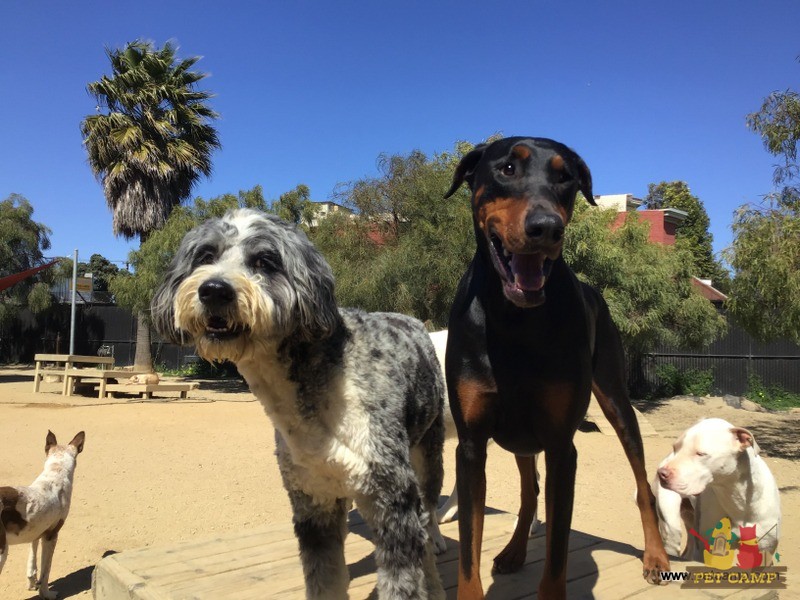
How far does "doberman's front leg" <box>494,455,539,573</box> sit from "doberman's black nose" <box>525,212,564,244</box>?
176 cm

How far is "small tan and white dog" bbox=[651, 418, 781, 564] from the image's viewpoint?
363 cm

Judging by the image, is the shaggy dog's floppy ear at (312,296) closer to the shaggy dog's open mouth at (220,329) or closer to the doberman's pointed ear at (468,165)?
the shaggy dog's open mouth at (220,329)

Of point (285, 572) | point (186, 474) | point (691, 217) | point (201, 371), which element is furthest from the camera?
point (691, 217)

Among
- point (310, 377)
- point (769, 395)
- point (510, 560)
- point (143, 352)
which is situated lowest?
point (510, 560)

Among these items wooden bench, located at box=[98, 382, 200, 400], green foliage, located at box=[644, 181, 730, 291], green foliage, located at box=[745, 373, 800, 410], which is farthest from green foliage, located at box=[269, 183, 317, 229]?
green foliage, located at box=[644, 181, 730, 291]

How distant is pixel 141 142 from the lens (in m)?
21.1

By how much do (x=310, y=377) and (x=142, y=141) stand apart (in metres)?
20.8

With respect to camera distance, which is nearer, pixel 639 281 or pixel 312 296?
pixel 312 296

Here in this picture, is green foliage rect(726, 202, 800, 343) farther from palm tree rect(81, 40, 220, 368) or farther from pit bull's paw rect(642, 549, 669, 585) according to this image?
Answer: palm tree rect(81, 40, 220, 368)

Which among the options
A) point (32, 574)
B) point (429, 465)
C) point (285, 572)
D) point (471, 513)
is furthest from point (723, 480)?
point (32, 574)

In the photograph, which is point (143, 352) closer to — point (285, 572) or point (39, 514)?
point (39, 514)

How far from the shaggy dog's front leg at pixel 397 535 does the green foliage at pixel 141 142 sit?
66.5 ft

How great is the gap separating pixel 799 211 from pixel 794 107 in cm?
194

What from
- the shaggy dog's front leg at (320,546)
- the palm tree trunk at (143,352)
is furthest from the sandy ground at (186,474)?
the palm tree trunk at (143,352)
